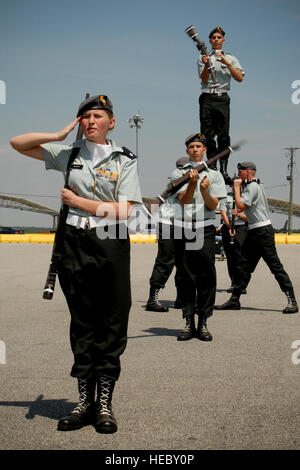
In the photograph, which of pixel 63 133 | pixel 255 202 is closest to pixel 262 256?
pixel 255 202

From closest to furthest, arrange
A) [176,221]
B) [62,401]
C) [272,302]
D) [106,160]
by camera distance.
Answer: [106,160]
[62,401]
[176,221]
[272,302]

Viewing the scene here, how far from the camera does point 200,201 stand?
20.0ft

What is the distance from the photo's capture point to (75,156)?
3.58 metres

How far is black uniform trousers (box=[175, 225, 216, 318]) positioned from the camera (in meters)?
6.18

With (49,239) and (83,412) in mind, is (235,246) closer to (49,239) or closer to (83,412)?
(83,412)

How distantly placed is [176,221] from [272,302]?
3.53m

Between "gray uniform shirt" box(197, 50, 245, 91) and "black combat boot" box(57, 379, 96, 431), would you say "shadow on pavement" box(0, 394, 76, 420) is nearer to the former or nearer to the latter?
"black combat boot" box(57, 379, 96, 431)

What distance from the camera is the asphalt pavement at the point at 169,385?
3262 mm

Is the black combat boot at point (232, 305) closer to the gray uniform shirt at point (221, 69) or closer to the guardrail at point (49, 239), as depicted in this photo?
the gray uniform shirt at point (221, 69)

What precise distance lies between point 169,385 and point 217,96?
4177 mm

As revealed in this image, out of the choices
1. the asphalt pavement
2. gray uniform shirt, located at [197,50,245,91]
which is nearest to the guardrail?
the asphalt pavement

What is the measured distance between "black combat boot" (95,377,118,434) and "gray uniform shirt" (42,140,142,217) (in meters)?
1.01
